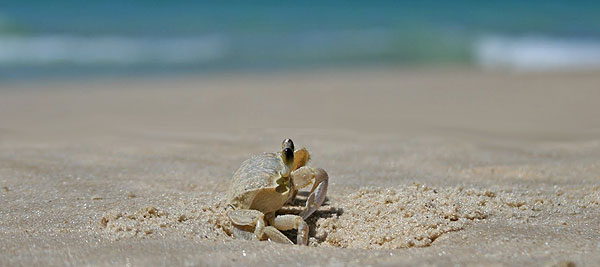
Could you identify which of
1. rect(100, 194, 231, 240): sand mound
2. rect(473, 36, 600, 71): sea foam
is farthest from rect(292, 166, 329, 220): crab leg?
rect(473, 36, 600, 71): sea foam

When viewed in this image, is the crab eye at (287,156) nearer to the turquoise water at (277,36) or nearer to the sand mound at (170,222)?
the sand mound at (170,222)

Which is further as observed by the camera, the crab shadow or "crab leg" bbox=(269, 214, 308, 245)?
the crab shadow

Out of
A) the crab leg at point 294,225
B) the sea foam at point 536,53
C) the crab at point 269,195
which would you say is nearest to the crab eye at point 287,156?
the crab at point 269,195

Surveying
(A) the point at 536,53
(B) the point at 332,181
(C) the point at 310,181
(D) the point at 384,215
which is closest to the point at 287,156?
(C) the point at 310,181

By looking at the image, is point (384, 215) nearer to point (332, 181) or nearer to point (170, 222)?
point (332, 181)

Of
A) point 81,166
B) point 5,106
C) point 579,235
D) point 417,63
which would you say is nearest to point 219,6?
point 417,63

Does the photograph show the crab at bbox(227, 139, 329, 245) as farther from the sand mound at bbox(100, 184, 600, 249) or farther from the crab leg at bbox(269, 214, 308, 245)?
the sand mound at bbox(100, 184, 600, 249)
